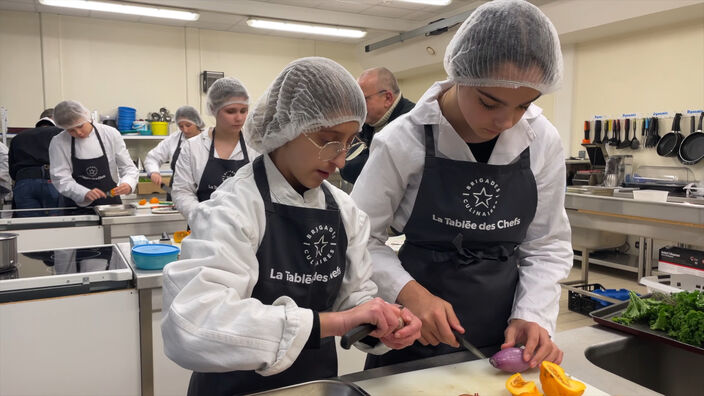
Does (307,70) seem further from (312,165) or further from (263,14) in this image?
(263,14)

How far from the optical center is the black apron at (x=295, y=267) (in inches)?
41.3

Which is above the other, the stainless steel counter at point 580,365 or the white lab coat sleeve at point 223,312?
the white lab coat sleeve at point 223,312

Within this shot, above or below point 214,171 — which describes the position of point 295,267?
below

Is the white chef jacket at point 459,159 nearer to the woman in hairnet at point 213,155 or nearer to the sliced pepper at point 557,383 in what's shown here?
the sliced pepper at point 557,383

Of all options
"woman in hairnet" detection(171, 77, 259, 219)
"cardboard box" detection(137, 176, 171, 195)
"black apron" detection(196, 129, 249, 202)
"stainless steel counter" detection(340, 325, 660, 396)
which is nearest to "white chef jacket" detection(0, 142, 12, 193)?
"cardboard box" detection(137, 176, 171, 195)

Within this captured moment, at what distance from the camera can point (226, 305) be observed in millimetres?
880

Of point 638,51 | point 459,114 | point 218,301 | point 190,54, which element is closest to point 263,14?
point 190,54

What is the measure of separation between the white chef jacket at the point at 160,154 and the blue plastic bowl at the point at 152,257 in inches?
122

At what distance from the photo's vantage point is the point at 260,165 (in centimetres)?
111

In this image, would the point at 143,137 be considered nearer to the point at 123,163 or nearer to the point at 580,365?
the point at 123,163

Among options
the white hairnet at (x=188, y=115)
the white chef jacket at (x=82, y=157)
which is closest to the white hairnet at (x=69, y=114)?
the white chef jacket at (x=82, y=157)

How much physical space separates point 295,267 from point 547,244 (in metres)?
0.70

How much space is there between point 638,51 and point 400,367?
544cm

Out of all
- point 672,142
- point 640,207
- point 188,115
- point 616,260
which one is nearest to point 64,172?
point 188,115
